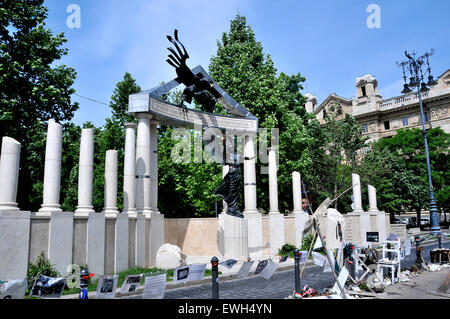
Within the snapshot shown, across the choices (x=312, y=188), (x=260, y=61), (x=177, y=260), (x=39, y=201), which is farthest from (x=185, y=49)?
(x=312, y=188)

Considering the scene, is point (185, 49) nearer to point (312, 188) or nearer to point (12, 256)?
point (12, 256)

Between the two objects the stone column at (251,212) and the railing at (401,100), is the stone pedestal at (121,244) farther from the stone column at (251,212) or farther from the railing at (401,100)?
the railing at (401,100)

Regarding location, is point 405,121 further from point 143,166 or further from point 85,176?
point 85,176

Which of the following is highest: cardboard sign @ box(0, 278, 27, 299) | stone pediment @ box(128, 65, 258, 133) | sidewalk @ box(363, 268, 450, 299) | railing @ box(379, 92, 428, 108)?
railing @ box(379, 92, 428, 108)

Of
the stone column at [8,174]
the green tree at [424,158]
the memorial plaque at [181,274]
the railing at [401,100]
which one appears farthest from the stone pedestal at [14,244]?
the railing at [401,100]

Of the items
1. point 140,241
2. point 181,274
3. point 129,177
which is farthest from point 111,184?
point 181,274

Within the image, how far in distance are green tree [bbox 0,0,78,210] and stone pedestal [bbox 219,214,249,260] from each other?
11.8 metres

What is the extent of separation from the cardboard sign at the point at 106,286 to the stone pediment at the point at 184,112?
9724 millimetres

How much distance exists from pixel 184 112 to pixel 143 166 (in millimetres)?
3557

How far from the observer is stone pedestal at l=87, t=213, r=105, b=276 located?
11.9 metres

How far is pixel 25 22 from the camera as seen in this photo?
21.3 m

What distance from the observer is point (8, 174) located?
10211 mm

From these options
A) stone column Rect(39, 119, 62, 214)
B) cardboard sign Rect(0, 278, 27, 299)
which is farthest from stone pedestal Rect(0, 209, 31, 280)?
cardboard sign Rect(0, 278, 27, 299)

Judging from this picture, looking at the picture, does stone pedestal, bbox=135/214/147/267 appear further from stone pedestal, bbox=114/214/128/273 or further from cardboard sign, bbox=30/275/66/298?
cardboard sign, bbox=30/275/66/298
